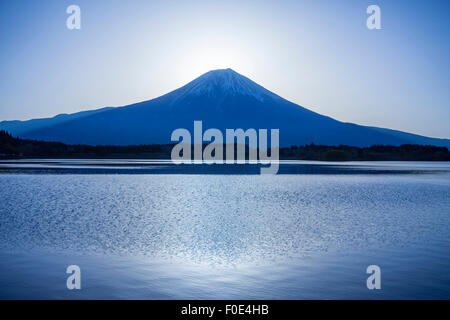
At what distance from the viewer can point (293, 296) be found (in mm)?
8516

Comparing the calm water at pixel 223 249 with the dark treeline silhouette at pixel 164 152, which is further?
the dark treeline silhouette at pixel 164 152

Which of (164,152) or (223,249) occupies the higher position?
(164,152)

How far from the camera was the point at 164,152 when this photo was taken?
16638 cm

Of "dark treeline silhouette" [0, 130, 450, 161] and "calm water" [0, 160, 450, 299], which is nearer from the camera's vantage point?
"calm water" [0, 160, 450, 299]

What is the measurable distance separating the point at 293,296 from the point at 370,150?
15915cm

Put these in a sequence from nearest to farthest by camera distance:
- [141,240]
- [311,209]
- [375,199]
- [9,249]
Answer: [9,249], [141,240], [311,209], [375,199]

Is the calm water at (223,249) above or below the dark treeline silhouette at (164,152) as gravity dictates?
below

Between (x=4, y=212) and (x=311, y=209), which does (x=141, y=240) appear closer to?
(x=4, y=212)

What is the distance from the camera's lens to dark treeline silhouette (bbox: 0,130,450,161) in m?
149

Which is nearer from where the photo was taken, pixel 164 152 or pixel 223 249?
pixel 223 249

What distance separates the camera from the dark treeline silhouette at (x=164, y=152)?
14875 cm

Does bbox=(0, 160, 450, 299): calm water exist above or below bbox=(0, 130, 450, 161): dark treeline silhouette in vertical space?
below
